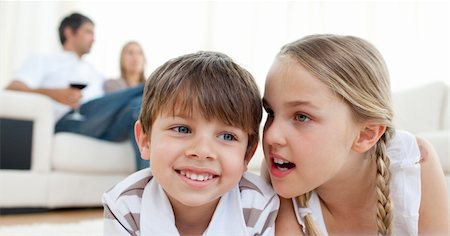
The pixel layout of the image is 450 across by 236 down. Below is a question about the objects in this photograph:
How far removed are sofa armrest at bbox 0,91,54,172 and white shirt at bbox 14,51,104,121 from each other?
0.33m

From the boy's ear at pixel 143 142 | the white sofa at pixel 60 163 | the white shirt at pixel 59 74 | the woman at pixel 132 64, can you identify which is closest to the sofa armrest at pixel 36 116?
the white sofa at pixel 60 163

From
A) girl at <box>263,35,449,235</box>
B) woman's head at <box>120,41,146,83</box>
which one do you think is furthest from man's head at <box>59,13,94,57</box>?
girl at <box>263,35,449,235</box>

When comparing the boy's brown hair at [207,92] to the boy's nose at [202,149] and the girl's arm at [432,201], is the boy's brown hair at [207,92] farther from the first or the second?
the girl's arm at [432,201]

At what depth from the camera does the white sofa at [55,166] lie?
240cm

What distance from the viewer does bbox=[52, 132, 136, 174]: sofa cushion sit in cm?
255

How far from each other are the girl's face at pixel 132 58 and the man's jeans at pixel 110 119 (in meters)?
0.71

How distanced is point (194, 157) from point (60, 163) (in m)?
1.82

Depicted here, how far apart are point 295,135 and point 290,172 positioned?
0.09 meters

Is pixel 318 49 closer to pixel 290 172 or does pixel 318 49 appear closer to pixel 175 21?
pixel 290 172

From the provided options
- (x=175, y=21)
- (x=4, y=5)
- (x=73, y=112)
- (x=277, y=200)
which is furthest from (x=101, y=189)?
(x=4, y=5)

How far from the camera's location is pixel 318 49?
105 cm

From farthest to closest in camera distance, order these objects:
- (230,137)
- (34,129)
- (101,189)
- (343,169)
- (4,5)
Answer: (4,5), (101,189), (34,129), (343,169), (230,137)

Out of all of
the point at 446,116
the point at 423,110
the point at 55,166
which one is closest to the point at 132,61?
the point at 55,166

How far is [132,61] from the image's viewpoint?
336 centimetres
